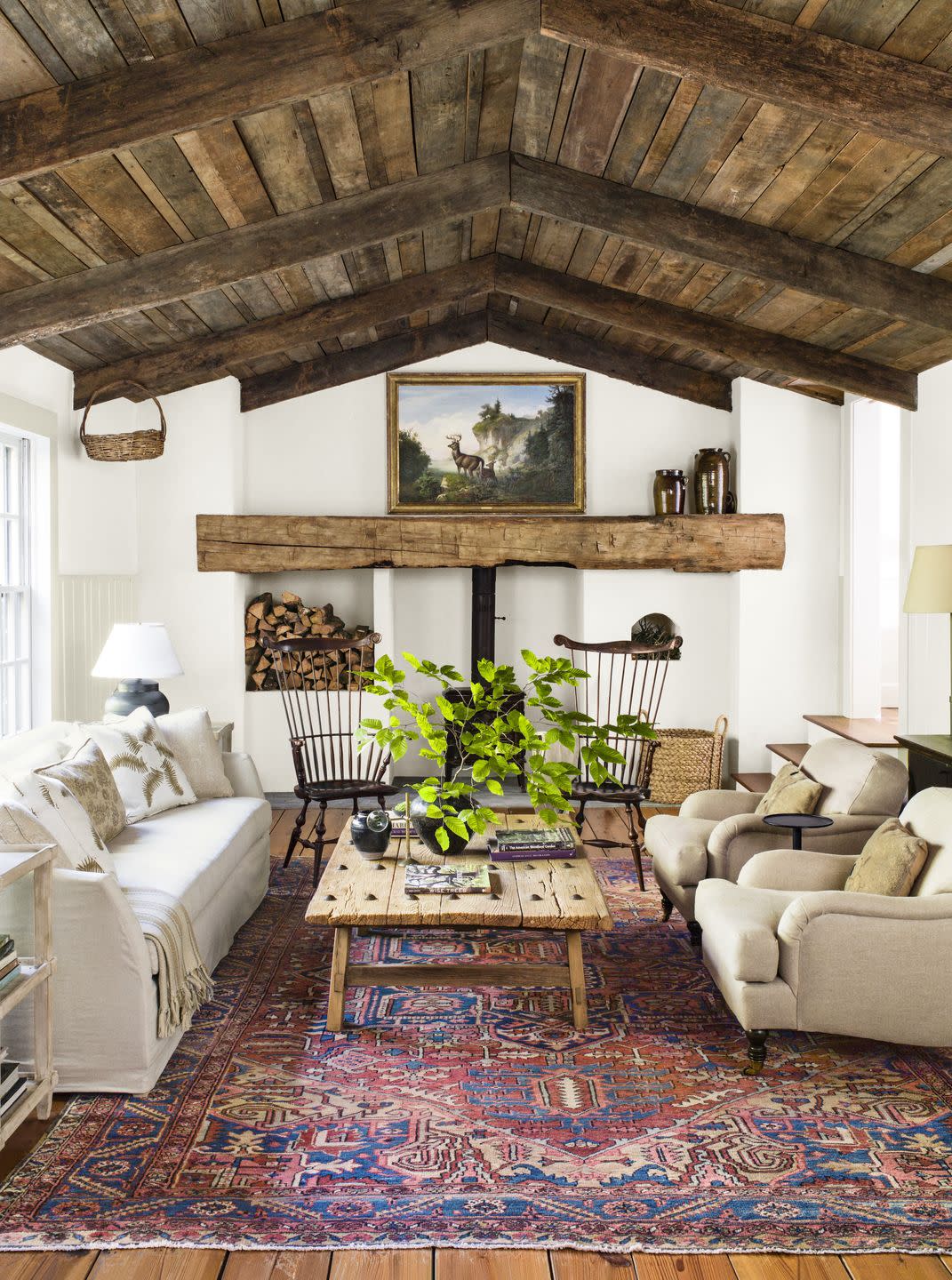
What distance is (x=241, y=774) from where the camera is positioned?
5.08 metres

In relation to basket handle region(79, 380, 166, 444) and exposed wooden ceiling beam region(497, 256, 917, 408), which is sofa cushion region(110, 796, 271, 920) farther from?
exposed wooden ceiling beam region(497, 256, 917, 408)

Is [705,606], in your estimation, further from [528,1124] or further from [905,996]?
[528,1124]

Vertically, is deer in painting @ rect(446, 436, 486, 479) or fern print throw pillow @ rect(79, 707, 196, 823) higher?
deer in painting @ rect(446, 436, 486, 479)

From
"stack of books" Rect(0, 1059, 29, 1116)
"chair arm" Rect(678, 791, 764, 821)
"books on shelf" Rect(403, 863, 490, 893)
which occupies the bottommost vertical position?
"stack of books" Rect(0, 1059, 29, 1116)

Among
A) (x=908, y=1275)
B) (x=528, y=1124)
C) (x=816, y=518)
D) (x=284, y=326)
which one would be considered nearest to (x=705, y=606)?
(x=816, y=518)

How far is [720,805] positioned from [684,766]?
211 centimetres

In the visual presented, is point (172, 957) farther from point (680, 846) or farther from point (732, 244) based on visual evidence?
point (732, 244)

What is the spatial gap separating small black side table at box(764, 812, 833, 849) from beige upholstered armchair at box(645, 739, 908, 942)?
0.25 meters

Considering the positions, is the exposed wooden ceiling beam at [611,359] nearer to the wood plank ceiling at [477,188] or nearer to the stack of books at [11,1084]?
the wood plank ceiling at [477,188]

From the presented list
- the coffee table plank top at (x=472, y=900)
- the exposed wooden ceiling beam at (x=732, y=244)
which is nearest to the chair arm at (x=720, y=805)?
the coffee table plank top at (x=472, y=900)

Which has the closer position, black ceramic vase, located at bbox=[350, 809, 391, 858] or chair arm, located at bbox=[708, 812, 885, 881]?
black ceramic vase, located at bbox=[350, 809, 391, 858]

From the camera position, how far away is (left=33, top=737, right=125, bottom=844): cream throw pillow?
3.84 m

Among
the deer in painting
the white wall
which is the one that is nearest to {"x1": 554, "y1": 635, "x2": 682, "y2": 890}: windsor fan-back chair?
the white wall

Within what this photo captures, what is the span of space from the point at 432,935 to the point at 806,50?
11.0ft
